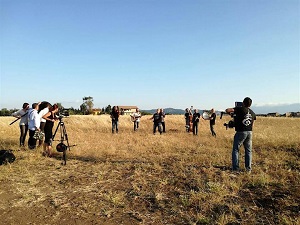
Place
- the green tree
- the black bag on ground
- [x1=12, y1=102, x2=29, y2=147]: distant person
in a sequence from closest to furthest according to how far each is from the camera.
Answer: the black bag on ground, [x1=12, y1=102, x2=29, y2=147]: distant person, the green tree

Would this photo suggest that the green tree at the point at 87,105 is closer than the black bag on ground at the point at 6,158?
No

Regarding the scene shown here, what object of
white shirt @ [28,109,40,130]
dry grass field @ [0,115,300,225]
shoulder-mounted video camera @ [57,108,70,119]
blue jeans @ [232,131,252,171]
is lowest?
dry grass field @ [0,115,300,225]

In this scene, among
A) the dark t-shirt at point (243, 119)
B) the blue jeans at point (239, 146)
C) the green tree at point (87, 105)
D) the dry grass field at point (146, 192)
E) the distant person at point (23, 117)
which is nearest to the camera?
the dry grass field at point (146, 192)

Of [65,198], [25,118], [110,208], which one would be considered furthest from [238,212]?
[25,118]

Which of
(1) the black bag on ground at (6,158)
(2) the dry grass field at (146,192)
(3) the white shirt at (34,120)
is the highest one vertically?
(3) the white shirt at (34,120)

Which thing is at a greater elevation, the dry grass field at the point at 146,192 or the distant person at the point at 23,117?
the distant person at the point at 23,117

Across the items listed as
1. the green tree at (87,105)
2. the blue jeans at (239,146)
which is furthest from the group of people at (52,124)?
the green tree at (87,105)

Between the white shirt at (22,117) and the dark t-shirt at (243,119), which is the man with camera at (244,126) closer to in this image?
the dark t-shirt at (243,119)

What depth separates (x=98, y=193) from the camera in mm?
5664

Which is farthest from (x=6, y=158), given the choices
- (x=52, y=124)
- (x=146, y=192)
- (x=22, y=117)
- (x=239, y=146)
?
(x=239, y=146)

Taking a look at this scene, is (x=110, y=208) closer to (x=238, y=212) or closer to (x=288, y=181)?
(x=238, y=212)

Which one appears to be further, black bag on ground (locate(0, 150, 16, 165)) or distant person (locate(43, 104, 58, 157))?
distant person (locate(43, 104, 58, 157))

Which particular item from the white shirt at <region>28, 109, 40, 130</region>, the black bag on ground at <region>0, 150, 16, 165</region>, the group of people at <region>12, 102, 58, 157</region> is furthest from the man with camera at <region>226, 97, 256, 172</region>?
the black bag on ground at <region>0, 150, 16, 165</region>

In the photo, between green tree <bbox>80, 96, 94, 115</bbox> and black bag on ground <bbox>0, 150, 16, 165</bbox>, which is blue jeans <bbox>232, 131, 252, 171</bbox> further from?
green tree <bbox>80, 96, 94, 115</bbox>
